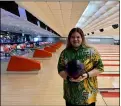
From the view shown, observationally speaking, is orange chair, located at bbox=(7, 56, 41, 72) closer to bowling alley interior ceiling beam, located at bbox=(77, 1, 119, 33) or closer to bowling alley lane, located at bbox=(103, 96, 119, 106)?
bowling alley interior ceiling beam, located at bbox=(77, 1, 119, 33)

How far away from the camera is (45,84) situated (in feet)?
25.9

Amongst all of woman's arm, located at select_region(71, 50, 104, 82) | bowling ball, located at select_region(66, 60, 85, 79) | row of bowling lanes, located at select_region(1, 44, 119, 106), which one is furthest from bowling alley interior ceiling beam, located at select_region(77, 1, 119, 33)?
bowling ball, located at select_region(66, 60, 85, 79)

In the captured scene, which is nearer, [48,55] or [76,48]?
[76,48]

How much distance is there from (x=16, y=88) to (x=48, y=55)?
9375mm

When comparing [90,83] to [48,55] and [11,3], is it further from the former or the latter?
[48,55]

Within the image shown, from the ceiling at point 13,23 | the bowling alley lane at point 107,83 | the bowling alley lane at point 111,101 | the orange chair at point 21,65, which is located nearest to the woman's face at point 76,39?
the bowling alley lane at point 111,101

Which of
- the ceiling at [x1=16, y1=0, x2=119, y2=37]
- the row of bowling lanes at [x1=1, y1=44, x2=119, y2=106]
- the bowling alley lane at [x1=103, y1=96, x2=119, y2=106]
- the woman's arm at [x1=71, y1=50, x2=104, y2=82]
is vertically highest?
the ceiling at [x1=16, y1=0, x2=119, y2=37]

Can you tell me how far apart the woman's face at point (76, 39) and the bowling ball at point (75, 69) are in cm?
19

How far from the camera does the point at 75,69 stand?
2844 mm

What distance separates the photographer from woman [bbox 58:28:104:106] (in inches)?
116

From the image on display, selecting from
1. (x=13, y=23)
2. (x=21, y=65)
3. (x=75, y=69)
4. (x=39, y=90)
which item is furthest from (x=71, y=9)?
(x=75, y=69)

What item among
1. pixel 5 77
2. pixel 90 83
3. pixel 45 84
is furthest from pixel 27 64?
pixel 90 83

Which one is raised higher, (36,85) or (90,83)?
(90,83)

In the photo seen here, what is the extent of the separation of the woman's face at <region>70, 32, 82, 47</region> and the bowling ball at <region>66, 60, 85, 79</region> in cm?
19
